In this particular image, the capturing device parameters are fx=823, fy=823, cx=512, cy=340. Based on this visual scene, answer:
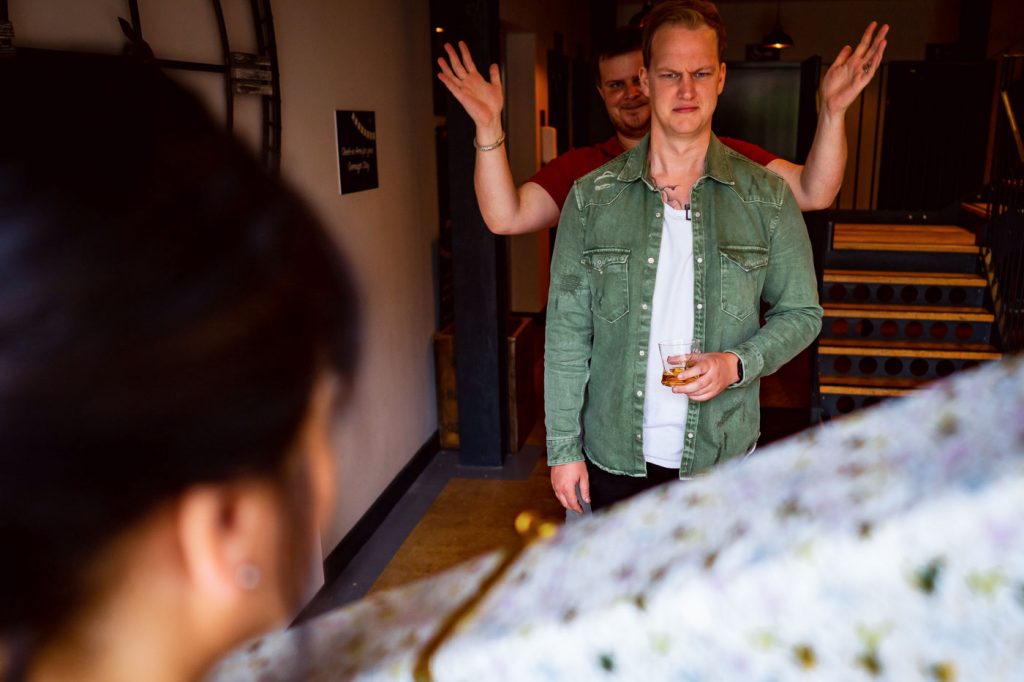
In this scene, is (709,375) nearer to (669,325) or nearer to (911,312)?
(669,325)

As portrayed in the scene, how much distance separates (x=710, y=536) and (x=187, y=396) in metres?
0.31

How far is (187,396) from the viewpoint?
44cm

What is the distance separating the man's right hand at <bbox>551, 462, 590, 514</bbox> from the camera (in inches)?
83.0

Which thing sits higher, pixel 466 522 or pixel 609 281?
pixel 609 281

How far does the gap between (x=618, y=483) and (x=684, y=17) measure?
118 centimetres

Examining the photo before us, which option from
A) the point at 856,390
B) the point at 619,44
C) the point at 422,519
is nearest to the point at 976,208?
the point at 856,390

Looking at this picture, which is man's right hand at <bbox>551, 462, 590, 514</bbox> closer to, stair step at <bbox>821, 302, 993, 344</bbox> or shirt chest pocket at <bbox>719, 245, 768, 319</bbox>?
shirt chest pocket at <bbox>719, 245, 768, 319</bbox>

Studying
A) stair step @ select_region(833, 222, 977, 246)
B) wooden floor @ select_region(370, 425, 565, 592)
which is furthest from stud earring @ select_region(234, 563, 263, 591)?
stair step @ select_region(833, 222, 977, 246)

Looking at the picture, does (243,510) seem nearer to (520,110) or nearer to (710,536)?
(710,536)

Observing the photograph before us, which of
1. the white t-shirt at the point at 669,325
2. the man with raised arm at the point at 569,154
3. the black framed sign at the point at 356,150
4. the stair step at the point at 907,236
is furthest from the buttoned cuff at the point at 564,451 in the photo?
the stair step at the point at 907,236

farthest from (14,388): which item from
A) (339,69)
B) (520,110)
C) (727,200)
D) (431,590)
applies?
(520,110)

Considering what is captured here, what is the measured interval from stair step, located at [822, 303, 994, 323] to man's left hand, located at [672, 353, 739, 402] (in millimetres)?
3910

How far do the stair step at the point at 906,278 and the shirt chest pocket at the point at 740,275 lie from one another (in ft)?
13.7

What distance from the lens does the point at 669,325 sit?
6.49 ft
